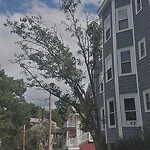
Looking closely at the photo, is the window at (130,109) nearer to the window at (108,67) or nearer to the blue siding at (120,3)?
the window at (108,67)

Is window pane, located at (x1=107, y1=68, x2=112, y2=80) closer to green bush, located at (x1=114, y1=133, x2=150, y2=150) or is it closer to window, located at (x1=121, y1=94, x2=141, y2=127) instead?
window, located at (x1=121, y1=94, x2=141, y2=127)

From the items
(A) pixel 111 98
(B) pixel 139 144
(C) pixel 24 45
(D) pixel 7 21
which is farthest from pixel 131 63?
(D) pixel 7 21

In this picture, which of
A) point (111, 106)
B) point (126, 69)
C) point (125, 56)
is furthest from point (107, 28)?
point (111, 106)

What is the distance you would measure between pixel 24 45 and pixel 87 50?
11.7ft

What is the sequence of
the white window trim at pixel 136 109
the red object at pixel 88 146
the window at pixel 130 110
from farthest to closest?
the red object at pixel 88 146 < the window at pixel 130 110 < the white window trim at pixel 136 109

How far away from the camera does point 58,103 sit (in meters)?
16.7

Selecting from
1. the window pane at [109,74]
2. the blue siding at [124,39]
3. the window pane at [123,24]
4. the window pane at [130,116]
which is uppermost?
the window pane at [123,24]

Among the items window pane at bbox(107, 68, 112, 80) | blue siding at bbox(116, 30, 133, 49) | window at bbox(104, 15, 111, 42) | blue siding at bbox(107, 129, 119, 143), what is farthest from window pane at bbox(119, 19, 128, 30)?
blue siding at bbox(107, 129, 119, 143)

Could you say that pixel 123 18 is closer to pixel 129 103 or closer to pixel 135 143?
pixel 129 103

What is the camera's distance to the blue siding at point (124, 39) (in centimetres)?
1766

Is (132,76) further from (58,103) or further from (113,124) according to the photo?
(58,103)

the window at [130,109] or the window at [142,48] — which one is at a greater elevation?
the window at [142,48]

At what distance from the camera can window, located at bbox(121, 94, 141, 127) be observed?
16.3 meters

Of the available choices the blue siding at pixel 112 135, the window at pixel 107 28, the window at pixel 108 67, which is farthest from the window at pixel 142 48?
the blue siding at pixel 112 135
